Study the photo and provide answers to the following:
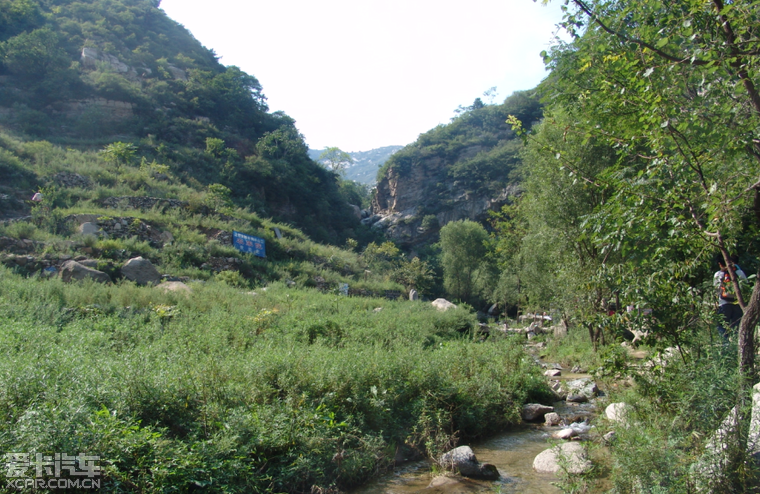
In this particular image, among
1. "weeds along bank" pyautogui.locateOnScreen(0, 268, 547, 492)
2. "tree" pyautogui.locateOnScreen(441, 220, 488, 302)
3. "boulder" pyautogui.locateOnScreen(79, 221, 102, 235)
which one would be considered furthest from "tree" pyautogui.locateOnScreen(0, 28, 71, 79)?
"tree" pyautogui.locateOnScreen(441, 220, 488, 302)

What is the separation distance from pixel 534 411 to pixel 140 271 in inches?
472

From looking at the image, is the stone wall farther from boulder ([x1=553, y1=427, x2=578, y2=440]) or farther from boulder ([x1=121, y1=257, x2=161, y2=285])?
boulder ([x1=553, y1=427, x2=578, y2=440])

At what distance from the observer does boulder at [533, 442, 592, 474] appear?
476 cm

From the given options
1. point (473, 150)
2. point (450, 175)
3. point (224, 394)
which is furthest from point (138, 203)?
point (473, 150)

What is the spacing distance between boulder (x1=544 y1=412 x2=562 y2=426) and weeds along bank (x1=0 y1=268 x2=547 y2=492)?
1.77ft

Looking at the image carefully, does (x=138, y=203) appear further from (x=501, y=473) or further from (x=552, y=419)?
(x=501, y=473)

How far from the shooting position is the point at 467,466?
5.23 meters

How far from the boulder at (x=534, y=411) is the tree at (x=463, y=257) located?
29.2m

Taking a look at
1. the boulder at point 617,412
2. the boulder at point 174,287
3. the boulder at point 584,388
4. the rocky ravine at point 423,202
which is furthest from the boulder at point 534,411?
the rocky ravine at point 423,202

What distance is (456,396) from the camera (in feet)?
22.6

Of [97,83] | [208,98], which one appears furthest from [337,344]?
[208,98]

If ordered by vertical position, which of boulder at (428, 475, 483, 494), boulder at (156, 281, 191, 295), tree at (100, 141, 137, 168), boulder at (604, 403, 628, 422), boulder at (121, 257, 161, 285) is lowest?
boulder at (428, 475, 483, 494)

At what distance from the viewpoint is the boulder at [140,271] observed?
12920mm

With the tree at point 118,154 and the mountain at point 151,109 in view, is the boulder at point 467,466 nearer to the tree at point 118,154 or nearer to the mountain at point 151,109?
the mountain at point 151,109
